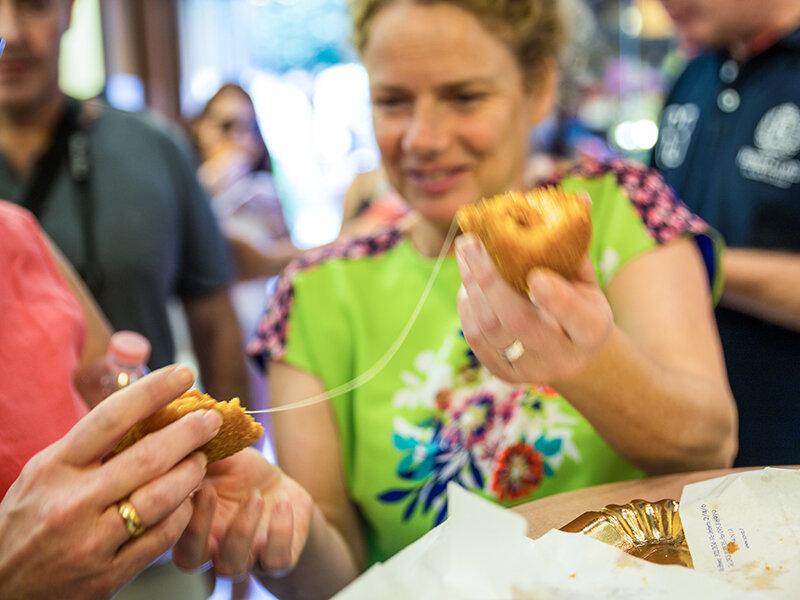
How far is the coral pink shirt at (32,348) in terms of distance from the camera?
93 centimetres

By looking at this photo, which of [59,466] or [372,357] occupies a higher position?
[59,466]

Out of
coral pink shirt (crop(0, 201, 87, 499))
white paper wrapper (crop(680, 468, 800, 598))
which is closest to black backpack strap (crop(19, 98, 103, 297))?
coral pink shirt (crop(0, 201, 87, 499))

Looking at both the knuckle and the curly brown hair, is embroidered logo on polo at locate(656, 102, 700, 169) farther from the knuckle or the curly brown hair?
the knuckle

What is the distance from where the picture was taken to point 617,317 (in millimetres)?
1207

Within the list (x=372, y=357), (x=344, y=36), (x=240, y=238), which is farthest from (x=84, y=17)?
(x=372, y=357)

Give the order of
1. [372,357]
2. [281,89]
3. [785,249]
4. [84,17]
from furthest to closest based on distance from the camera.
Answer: [281,89]
[84,17]
[785,249]
[372,357]

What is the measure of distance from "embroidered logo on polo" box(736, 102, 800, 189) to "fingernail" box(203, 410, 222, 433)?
4.73 feet

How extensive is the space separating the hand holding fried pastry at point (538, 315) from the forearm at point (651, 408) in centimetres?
13

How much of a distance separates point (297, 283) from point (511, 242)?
0.69 meters

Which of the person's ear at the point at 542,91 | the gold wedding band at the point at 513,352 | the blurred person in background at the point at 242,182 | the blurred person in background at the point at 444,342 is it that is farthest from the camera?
the blurred person in background at the point at 242,182

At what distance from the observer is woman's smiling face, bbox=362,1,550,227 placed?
4.12ft

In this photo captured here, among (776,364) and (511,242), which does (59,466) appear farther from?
(776,364)

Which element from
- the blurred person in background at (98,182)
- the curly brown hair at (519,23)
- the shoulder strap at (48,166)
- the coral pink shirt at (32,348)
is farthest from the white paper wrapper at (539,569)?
the shoulder strap at (48,166)

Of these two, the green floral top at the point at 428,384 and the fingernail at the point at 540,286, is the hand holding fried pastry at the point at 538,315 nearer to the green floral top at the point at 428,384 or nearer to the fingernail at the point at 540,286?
the fingernail at the point at 540,286
